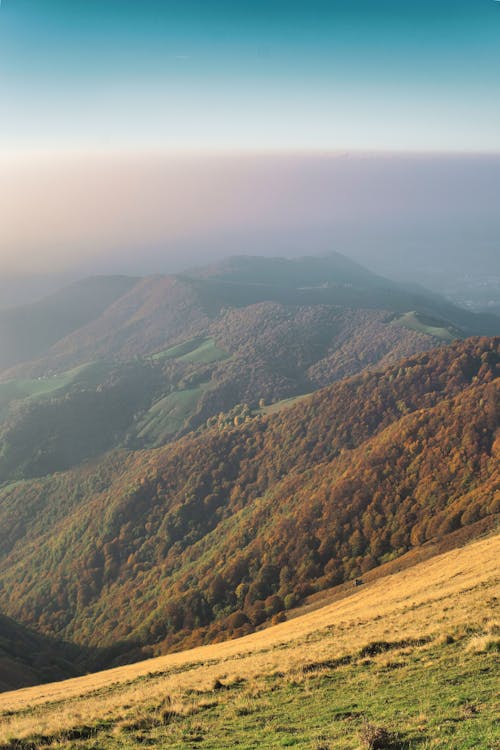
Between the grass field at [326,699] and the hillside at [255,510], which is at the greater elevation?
the grass field at [326,699]

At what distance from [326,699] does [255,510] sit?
98.3 meters

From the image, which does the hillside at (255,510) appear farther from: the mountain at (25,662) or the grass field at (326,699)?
the grass field at (326,699)

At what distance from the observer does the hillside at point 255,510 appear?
75.6 meters

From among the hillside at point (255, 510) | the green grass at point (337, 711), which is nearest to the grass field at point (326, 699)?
the green grass at point (337, 711)

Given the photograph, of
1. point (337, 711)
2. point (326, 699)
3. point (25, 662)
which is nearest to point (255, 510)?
point (25, 662)

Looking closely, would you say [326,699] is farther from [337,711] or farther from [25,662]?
[25,662]

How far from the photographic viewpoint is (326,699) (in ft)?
46.3

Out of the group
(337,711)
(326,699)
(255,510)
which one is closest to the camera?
(337,711)

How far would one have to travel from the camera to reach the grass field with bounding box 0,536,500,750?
1069 cm

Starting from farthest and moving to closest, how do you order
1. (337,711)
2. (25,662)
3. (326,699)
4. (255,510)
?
(255,510) → (25,662) → (326,699) → (337,711)

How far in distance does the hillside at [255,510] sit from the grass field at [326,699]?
4134 cm

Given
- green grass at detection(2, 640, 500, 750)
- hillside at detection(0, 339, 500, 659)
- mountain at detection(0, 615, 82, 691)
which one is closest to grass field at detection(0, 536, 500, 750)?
green grass at detection(2, 640, 500, 750)

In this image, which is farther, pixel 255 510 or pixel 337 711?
pixel 255 510

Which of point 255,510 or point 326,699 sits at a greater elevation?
point 326,699
